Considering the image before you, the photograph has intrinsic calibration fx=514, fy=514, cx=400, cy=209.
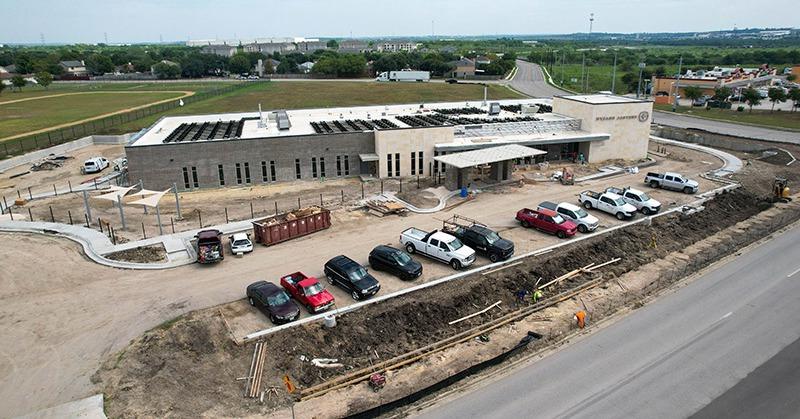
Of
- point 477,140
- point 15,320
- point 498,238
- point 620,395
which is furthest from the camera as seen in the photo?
point 477,140

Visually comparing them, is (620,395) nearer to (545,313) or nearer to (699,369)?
(699,369)

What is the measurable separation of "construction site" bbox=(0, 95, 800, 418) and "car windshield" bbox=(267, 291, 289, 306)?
0.37 meters

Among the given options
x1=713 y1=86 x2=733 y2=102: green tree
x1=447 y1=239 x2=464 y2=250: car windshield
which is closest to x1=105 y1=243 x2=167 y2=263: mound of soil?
x1=447 y1=239 x2=464 y2=250: car windshield

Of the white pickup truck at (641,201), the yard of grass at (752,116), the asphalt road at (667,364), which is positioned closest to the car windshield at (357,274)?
the asphalt road at (667,364)

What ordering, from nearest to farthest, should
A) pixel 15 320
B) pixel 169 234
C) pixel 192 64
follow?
1. pixel 15 320
2. pixel 169 234
3. pixel 192 64

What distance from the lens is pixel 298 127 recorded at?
53.1 meters

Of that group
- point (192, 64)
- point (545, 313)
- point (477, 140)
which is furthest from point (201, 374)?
point (192, 64)

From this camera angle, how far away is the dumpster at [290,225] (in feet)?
106

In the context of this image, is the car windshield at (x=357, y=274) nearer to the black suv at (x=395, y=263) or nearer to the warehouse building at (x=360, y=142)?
the black suv at (x=395, y=263)

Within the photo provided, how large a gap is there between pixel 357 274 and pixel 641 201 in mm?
22899

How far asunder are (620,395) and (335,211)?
25.0 m

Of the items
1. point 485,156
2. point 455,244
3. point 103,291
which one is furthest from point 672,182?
point 103,291

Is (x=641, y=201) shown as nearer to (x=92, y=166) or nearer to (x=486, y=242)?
(x=486, y=242)

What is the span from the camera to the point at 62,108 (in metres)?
103
